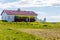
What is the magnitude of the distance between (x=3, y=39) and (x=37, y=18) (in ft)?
172

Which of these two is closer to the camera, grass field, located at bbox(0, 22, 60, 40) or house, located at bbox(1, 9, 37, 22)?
grass field, located at bbox(0, 22, 60, 40)

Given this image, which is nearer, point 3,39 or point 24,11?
point 3,39

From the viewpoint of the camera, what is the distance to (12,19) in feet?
218

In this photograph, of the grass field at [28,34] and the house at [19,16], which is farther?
the house at [19,16]

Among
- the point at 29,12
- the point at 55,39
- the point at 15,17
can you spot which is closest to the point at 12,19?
the point at 15,17

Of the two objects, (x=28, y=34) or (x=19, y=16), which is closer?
(x=28, y=34)

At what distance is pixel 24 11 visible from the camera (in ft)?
227

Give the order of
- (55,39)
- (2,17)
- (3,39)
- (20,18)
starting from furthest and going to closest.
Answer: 1. (2,17)
2. (20,18)
3. (55,39)
4. (3,39)

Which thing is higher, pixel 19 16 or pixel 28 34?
pixel 28 34

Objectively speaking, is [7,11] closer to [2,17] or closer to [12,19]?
[12,19]

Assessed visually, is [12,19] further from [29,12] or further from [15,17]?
[29,12]

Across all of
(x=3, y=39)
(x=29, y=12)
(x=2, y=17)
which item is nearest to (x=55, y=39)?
(x=3, y=39)

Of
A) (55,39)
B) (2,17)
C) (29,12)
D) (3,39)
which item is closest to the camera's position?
(3,39)

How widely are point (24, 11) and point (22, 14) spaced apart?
3.56 metres
